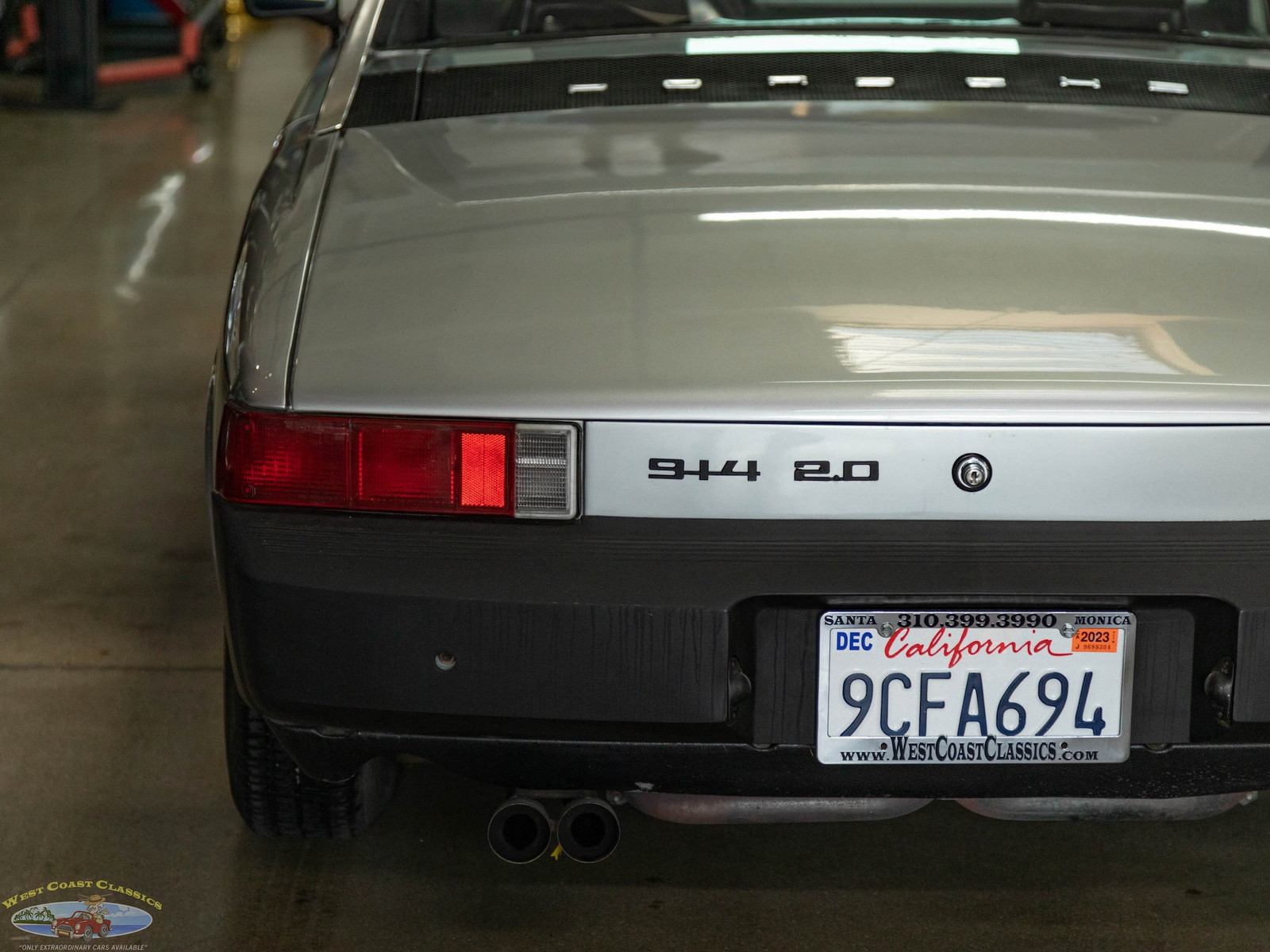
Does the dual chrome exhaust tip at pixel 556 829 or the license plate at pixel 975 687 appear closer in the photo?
the license plate at pixel 975 687

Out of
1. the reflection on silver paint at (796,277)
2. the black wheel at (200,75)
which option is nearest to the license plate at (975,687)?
the reflection on silver paint at (796,277)

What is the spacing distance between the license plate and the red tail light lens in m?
0.40

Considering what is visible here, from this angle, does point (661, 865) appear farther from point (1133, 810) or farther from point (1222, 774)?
point (1222, 774)

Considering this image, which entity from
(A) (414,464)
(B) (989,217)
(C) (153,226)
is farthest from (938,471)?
(C) (153,226)

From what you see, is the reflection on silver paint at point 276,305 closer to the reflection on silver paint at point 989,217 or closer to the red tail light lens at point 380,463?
the red tail light lens at point 380,463

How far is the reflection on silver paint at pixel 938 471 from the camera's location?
5.13ft

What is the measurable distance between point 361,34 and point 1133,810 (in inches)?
71.9

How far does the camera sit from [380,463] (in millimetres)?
1615

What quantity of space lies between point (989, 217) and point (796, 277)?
0.94 feet

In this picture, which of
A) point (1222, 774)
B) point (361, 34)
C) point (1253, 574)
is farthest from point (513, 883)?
point (361, 34)

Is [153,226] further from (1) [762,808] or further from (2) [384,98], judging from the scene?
(1) [762,808]
